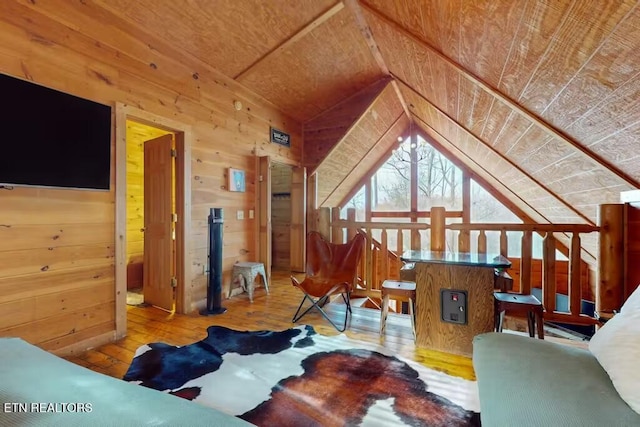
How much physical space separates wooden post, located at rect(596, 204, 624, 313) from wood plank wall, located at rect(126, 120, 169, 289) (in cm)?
514

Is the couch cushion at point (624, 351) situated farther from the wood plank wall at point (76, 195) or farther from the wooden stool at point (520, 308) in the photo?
the wood plank wall at point (76, 195)

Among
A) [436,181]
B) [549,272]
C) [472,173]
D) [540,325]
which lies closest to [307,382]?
[540,325]

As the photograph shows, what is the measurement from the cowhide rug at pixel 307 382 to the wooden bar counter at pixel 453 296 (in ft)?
1.19

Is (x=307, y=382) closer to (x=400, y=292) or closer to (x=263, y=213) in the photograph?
(x=400, y=292)

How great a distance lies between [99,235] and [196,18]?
2.11 m

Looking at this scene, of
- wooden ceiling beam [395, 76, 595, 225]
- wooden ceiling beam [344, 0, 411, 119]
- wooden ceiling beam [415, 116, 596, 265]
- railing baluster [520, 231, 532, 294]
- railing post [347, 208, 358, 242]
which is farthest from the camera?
wooden ceiling beam [415, 116, 596, 265]

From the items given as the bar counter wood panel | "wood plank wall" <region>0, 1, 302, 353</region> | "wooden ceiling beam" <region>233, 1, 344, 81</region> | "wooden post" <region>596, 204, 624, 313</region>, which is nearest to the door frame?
"wood plank wall" <region>0, 1, 302, 353</region>

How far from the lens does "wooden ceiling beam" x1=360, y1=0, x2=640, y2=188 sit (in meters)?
2.22

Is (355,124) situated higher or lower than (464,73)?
higher

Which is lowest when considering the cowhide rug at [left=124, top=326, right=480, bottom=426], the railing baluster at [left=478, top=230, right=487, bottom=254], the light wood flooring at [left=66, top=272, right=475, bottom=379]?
the light wood flooring at [left=66, top=272, right=475, bottom=379]

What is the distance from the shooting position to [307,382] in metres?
1.81

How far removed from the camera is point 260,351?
222 centimetres

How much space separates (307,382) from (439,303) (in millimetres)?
1166

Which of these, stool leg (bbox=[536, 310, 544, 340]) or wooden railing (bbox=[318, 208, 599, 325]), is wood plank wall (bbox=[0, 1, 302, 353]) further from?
stool leg (bbox=[536, 310, 544, 340])
